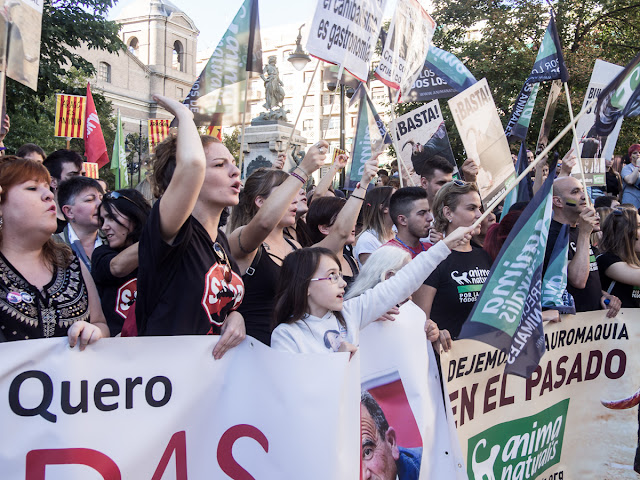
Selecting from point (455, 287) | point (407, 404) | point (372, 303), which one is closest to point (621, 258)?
point (455, 287)

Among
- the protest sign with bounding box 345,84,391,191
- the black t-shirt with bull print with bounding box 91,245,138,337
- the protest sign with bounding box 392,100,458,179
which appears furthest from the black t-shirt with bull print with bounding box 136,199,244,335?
the protest sign with bounding box 345,84,391,191

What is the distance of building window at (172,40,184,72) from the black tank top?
73.9m

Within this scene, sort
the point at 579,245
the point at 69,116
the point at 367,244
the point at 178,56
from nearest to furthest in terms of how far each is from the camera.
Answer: the point at 579,245
the point at 367,244
the point at 69,116
the point at 178,56

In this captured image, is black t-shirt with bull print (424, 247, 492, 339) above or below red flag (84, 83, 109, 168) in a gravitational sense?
below

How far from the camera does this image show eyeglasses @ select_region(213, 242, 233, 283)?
2.70 meters

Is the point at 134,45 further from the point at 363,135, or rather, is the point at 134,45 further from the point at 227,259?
the point at 227,259

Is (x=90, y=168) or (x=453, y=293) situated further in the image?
(x=90, y=168)

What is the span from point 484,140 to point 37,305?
443 cm

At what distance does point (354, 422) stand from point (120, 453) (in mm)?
849

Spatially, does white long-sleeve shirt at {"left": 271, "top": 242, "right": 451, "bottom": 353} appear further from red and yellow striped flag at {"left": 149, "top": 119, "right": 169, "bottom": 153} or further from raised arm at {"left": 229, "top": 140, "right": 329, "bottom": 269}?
red and yellow striped flag at {"left": 149, "top": 119, "right": 169, "bottom": 153}

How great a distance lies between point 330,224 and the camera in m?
4.59

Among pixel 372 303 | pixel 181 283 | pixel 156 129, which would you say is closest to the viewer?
pixel 181 283

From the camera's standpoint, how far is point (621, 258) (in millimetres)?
5070

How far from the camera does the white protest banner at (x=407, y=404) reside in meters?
3.17
